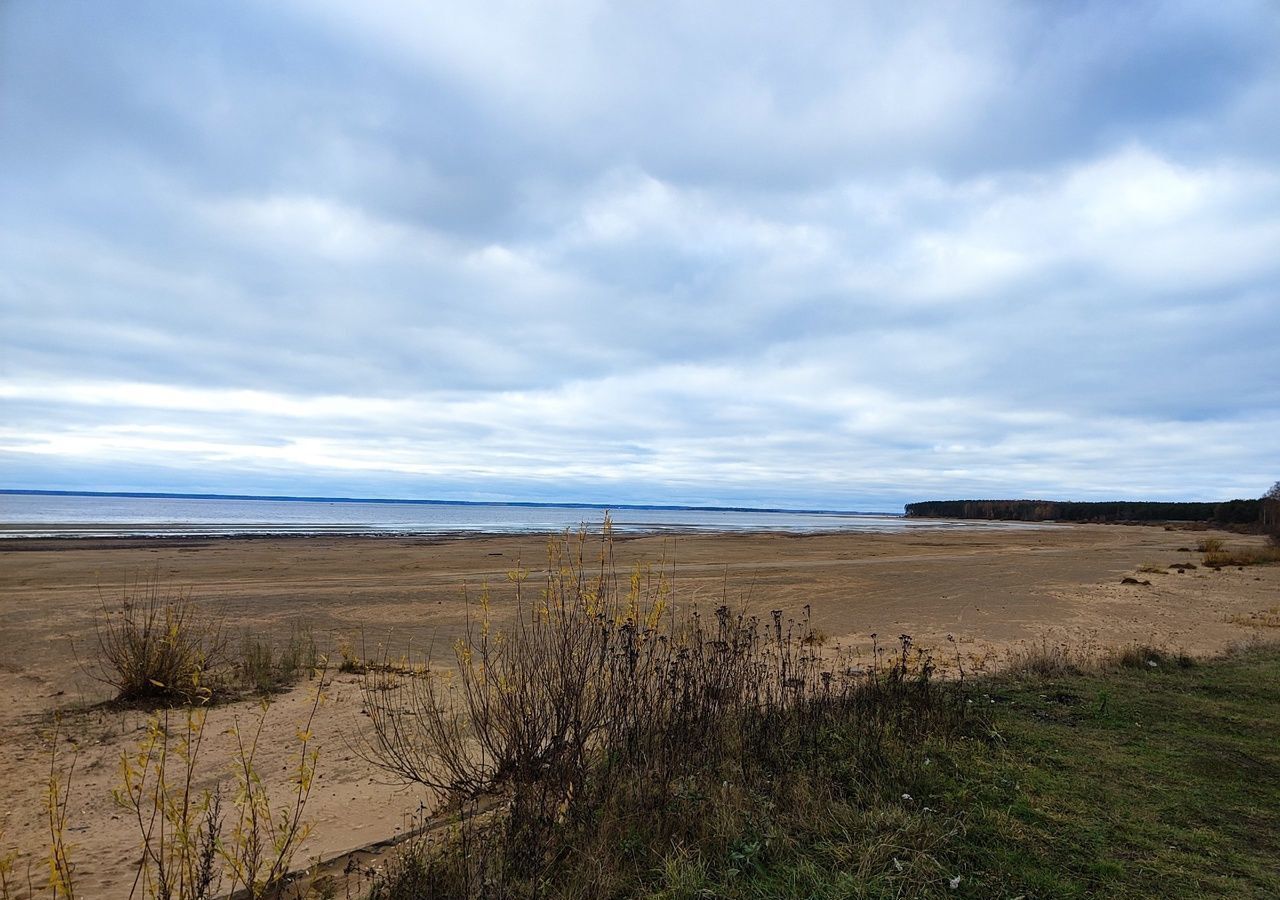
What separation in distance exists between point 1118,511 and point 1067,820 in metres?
134

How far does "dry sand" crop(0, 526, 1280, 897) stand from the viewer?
5.77 metres

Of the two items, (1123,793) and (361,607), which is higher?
→ (1123,793)

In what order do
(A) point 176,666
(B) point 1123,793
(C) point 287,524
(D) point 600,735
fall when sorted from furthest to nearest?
(C) point 287,524
(A) point 176,666
(D) point 600,735
(B) point 1123,793

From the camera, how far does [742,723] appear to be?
234 inches

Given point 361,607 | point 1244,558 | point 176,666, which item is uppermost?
point 176,666

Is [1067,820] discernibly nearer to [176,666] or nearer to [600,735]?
[600,735]

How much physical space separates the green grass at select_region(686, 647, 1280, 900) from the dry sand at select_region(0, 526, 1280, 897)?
307cm

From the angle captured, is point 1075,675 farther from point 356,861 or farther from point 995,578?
point 995,578

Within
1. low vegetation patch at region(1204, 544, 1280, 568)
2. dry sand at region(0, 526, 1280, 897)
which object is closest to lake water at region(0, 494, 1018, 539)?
dry sand at region(0, 526, 1280, 897)

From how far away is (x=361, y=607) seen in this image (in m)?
16.4

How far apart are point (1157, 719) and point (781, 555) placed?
27.3 m

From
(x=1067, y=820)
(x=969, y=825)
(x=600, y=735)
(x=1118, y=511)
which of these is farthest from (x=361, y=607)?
(x=1118, y=511)

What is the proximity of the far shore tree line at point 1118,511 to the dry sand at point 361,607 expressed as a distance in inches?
1698

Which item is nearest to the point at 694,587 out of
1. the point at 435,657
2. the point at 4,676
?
the point at 435,657
